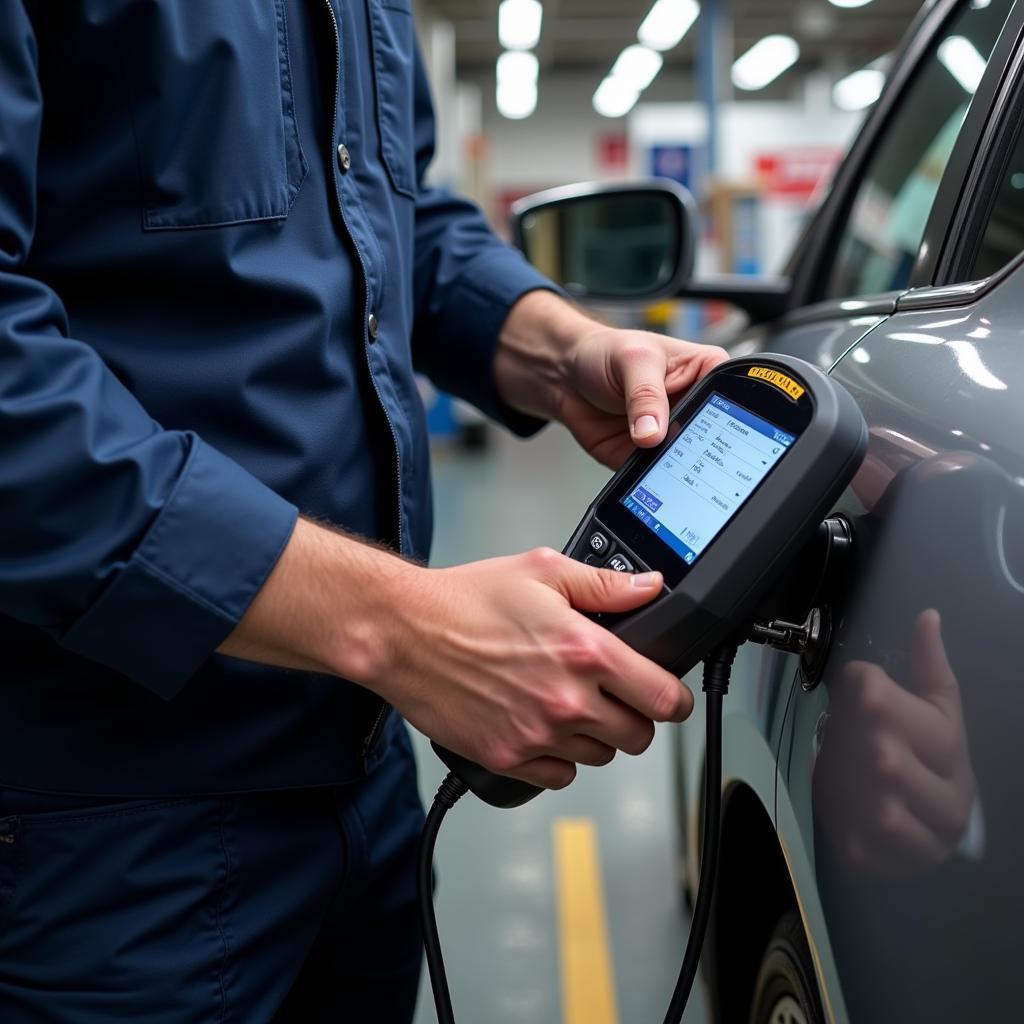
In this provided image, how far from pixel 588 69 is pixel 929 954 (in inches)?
662

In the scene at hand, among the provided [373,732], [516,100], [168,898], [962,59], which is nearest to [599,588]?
[373,732]

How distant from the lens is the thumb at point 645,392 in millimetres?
870

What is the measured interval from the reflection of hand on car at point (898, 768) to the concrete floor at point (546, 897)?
1.09 m

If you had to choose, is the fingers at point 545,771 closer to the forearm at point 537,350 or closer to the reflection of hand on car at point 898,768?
the reflection of hand on car at point 898,768

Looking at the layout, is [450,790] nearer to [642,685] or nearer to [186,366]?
[642,685]

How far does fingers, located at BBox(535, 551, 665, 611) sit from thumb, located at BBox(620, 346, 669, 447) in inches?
7.3

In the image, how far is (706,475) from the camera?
0.78 m

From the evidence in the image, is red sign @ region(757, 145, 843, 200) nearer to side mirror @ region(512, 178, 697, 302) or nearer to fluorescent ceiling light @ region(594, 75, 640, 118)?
fluorescent ceiling light @ region(594, 75, 640, 118)

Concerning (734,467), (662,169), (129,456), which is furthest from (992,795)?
(662,169)

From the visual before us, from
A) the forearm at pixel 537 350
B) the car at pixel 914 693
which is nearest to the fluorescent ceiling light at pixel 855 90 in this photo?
the forearm at pixel 537 350

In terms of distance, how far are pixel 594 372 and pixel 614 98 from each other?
16999mm

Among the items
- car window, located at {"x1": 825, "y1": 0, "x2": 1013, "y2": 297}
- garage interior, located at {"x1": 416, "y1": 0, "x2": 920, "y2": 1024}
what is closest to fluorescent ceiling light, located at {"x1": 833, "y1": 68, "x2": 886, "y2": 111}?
garage interior, located at {"x1": 416, "y1": 0, "x2": 920, "y2": 1024}

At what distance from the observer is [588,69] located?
1588 cm

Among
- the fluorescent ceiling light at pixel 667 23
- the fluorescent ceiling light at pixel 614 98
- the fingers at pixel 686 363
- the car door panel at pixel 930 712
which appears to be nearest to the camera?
the car door panel at pixel 930 712
